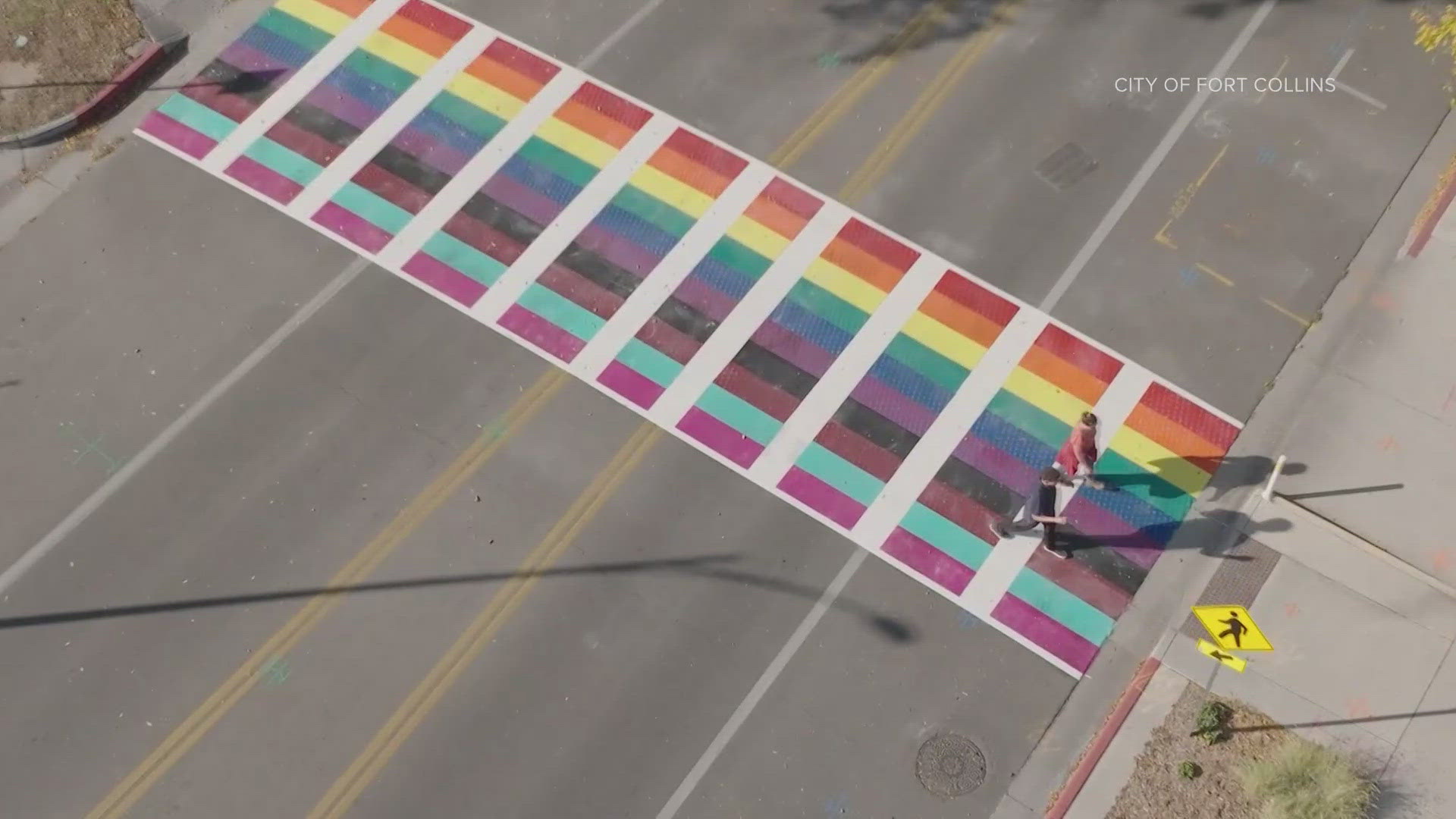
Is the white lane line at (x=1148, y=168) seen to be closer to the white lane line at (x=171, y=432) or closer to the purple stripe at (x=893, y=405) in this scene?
the purple stripe at (x=893, y=405)

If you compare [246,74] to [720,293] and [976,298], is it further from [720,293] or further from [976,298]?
[976,298]

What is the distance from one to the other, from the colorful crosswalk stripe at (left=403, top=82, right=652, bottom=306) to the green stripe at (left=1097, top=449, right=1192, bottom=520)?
719 centimetres

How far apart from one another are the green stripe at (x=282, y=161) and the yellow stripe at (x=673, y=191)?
4579 mm

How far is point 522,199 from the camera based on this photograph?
1592 centimetres

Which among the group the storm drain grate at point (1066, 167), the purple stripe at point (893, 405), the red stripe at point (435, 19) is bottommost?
the purple stripe at point (893, 405)

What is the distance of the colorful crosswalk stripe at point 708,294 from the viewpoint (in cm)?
1463

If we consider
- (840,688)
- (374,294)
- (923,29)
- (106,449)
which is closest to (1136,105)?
(923,29)

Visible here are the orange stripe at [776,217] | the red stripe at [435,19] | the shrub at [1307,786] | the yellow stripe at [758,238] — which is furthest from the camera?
the red stripe at [435,19]

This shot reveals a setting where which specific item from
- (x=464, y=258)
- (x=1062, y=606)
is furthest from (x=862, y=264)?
(x=464, y=258)

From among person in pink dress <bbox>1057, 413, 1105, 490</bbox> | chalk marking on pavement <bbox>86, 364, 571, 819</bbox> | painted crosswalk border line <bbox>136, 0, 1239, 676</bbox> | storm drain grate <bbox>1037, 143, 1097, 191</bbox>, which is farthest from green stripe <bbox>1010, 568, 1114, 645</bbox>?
chalk marking on pavement <bbox>86, 364, 571, 819</bbox>

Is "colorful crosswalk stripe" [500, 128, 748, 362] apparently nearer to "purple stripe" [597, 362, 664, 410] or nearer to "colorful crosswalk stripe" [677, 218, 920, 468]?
"purple stripe" [597, 362, 664, 410]

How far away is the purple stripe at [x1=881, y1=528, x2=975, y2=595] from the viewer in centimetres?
1334

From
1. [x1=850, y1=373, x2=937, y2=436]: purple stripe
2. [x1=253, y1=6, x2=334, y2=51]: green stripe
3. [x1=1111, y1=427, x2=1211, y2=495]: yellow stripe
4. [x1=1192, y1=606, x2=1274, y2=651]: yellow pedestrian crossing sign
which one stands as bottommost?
[x1=1192, y1=606, x2=1274, y2=651]: yellow pedestrian crossing sign

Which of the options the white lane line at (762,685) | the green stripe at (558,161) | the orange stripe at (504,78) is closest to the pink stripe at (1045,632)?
the white lane line at (762,685)
